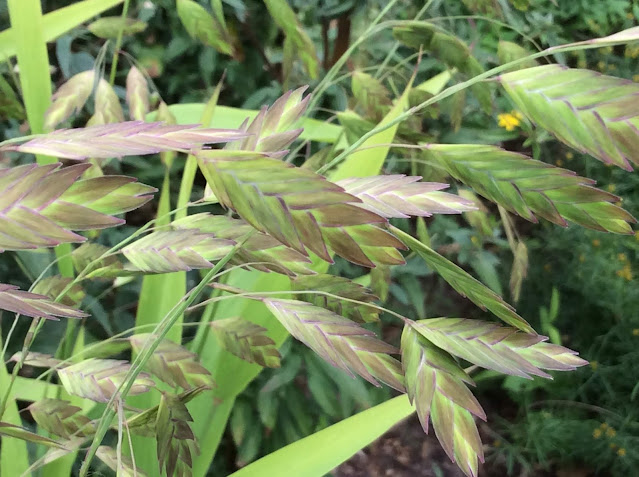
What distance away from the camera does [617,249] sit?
1.31m

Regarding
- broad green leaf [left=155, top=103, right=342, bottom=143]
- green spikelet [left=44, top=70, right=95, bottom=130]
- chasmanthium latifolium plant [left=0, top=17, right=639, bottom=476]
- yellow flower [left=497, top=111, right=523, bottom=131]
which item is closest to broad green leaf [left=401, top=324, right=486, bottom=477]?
chasmanthium latifolium plant [left=0, top=17, right=639, bottom=476]

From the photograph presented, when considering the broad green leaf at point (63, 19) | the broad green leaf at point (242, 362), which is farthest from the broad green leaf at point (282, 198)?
the broad green leaf at point (63, 19)

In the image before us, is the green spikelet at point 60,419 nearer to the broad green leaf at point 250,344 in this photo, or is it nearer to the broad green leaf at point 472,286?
the broad green leaf at point 250,344

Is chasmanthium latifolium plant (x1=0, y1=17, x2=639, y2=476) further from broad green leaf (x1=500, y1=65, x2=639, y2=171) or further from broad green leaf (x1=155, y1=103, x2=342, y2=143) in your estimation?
broad green leaf (x1=155, y1=103, x2=342, y2=143)

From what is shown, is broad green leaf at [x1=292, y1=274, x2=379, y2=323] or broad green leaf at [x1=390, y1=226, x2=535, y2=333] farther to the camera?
broad green leaf at [x1=292, y1=274, x2=379, y2=323]

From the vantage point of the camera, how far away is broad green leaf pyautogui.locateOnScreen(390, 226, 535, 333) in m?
0.27

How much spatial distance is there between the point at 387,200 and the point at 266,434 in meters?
0.82

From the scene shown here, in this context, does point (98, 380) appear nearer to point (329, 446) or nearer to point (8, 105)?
point (329, 446)

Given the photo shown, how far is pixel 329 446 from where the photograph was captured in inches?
18.9

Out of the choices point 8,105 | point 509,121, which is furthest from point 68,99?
point 509,121

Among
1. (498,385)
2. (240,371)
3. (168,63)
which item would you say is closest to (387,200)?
(240,371)

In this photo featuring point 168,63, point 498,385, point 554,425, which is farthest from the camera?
point 498,385

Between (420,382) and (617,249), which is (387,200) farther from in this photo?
(617,249)

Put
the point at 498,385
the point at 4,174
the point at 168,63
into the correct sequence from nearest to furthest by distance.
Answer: the point at 4,174 → the point at 168,63 → the point at 498,385
